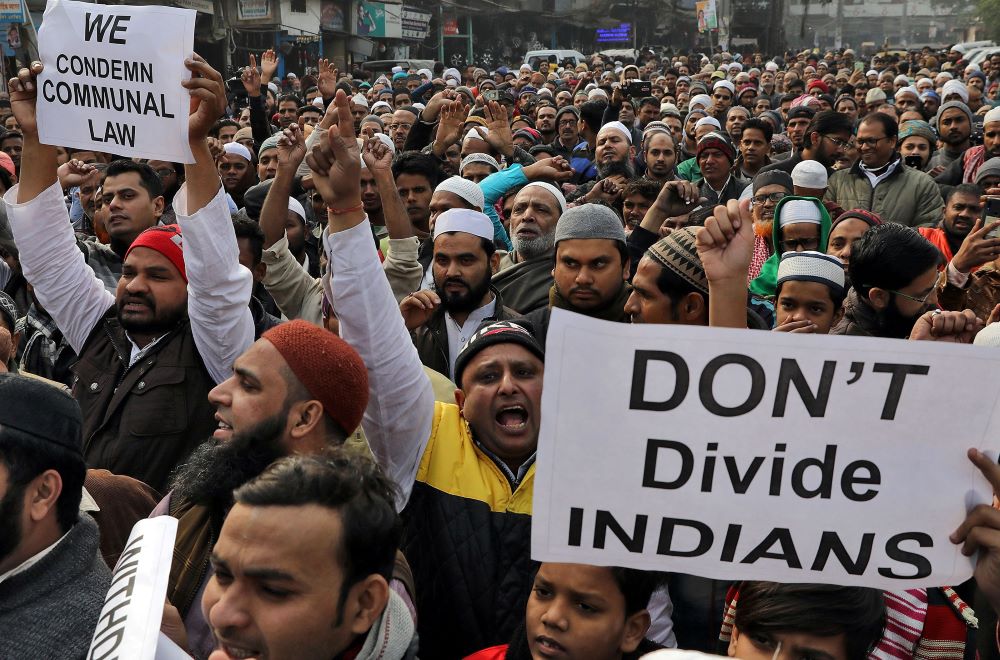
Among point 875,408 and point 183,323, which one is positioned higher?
point 875,408

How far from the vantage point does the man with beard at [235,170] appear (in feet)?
26.0

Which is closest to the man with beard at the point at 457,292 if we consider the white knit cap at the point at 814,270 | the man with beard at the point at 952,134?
the white knit cap at the point at 814,270

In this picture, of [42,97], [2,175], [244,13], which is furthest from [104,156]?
[244,13]

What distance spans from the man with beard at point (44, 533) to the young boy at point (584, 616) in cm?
87

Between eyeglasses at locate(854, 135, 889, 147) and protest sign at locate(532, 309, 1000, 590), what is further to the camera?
eyeglasses at locate(854, 135, 889, 147)

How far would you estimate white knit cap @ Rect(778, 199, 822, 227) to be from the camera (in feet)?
17.6

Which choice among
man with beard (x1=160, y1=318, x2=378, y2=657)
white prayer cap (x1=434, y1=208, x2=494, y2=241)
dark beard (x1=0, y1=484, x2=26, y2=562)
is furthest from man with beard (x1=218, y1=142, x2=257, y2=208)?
dark beard (x1=0, y1=484, x2=26, y2=562)

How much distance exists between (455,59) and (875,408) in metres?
39.7

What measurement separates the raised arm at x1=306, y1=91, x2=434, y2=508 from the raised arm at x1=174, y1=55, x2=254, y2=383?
1.79ft

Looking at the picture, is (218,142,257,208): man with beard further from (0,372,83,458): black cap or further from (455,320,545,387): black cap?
(0,372,83,458): black cap

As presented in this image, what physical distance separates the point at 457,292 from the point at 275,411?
182 centimetres

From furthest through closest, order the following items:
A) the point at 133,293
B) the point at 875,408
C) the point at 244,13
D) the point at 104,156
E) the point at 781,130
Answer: the point at 244,13
the point at 781,130
the point at 104,156
the point at 133,293
the point at 875,408

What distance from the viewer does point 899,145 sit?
31.7ft

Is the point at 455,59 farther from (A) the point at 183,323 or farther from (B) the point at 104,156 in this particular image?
(A) the point at 183,323
